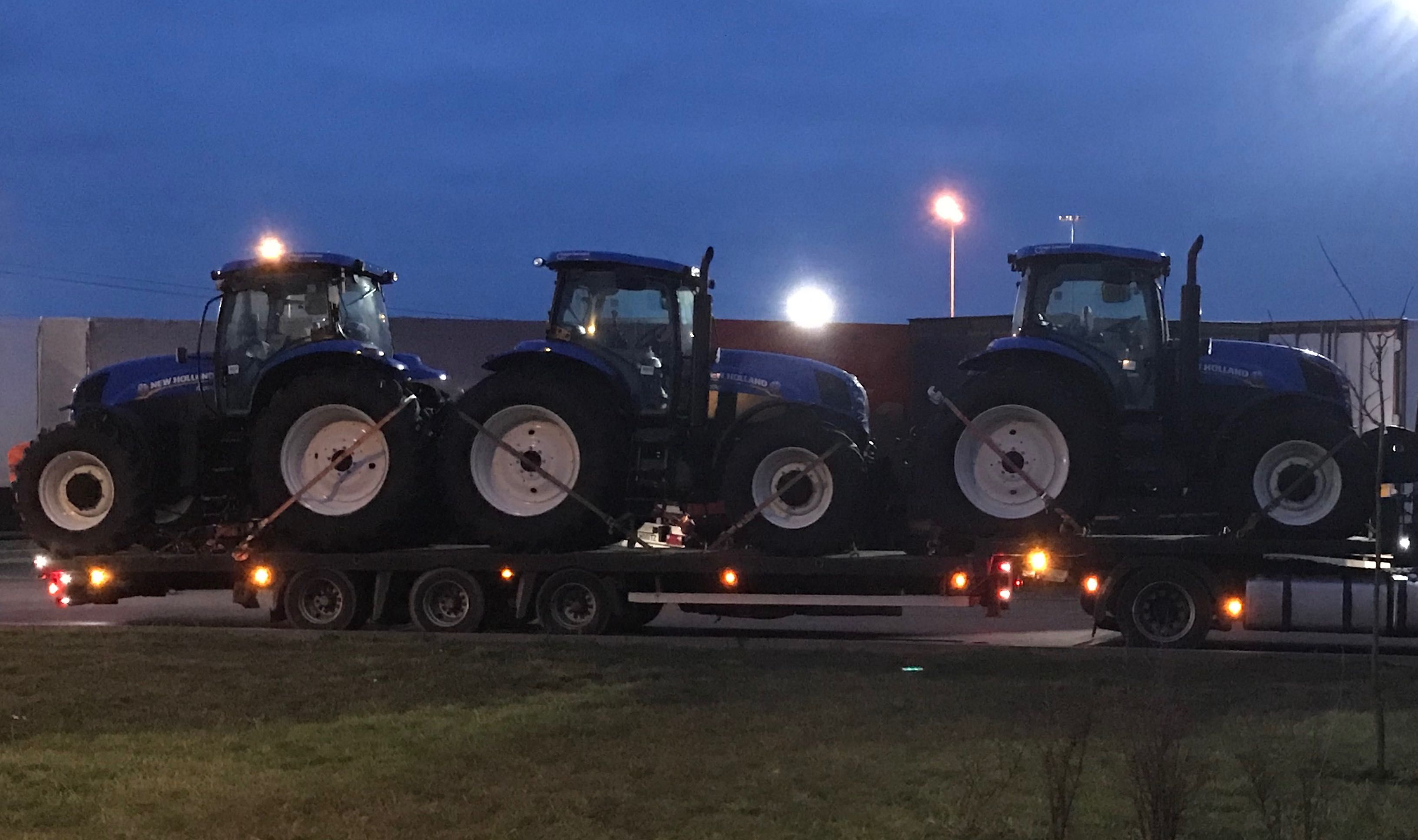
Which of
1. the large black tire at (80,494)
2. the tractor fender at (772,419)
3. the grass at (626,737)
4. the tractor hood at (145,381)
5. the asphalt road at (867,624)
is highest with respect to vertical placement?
the tractor hood at (145,381)

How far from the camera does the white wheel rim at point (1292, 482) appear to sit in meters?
13.3

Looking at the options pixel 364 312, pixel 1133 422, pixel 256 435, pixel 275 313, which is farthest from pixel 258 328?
pixel 1133 422

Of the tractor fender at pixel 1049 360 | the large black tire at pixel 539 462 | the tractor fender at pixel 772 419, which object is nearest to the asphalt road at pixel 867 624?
the large black tire at pixel 539 462

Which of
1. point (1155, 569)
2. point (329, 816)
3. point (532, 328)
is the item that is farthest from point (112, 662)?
point (532, 328)

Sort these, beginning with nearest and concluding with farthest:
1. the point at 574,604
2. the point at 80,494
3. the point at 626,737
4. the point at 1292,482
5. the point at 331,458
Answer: the point at 626,737 < the point at 1292,482 < the point at 331,458 < the point at 574,604 < the point at 80,494

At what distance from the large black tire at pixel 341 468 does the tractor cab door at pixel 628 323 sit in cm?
182

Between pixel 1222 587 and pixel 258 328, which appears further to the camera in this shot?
pixel 258 328

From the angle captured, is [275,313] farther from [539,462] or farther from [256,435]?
[539,462]

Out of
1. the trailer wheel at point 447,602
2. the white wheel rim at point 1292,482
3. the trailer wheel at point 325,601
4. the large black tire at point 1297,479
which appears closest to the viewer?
the large black tire at point 1297,479

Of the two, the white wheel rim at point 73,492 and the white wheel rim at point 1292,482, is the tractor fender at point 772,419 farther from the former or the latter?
the white wheel rim at point 73,492

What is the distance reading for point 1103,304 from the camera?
544 inches

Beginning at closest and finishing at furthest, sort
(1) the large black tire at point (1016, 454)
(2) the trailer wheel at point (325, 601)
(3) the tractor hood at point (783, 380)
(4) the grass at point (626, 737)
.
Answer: (4) the grass at point (626, 737), (1) the large black tire at point (1016, 454), (3) the tractor hood at point (783, 380), (2) the trailer wheel at point (325, 601)

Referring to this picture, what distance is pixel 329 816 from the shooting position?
7258 mm

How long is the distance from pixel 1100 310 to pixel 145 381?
31.0 feet
